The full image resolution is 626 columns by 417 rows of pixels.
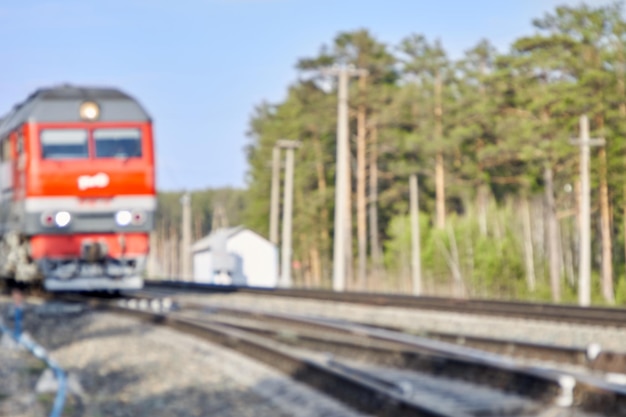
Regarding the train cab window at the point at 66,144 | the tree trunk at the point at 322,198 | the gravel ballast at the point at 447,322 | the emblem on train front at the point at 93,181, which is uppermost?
the tree trunk at the point at 322,198

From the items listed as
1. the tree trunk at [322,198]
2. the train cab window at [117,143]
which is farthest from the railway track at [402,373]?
the tree trunk at [322,198]

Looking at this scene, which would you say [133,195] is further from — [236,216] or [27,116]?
[236,216]

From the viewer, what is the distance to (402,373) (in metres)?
11.1

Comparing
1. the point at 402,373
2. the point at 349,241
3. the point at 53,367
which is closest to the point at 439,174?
the point at 349,241

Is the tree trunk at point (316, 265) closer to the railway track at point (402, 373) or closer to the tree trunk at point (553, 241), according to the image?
the tree trunk at point (553, 241)

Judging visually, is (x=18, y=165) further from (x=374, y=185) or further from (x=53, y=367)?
(x=374, y=185)

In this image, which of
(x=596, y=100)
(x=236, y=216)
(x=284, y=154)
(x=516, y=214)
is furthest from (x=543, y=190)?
(x=236, y=216)

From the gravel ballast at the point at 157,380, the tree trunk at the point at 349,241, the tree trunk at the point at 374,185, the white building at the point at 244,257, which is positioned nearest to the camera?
the gravel ballast at the point at 157,380

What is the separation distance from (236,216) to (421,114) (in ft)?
273

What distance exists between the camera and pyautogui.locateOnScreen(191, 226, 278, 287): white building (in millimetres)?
38219

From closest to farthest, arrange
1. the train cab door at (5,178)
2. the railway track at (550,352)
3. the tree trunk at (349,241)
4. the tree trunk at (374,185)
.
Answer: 1. the railway track at (550,352)
2. the train cab door at (5,178)
3. the tree trunk at (349,241)
4. the tree trunk at (374,185)

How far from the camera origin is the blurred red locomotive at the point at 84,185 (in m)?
18.8

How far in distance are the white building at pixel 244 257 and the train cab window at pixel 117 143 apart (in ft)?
58.4

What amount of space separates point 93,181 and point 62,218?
29.1 inches
